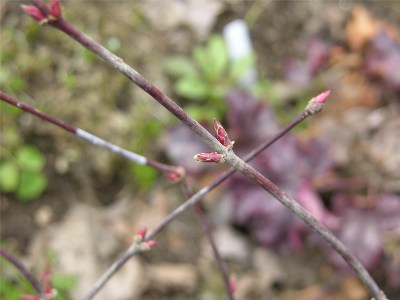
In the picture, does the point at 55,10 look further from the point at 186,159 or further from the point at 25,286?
the point at 186,159

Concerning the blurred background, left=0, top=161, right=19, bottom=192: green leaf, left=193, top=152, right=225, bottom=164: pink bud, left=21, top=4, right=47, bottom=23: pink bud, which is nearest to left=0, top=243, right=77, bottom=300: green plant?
the blurred background

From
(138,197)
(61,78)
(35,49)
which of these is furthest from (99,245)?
(35,49)

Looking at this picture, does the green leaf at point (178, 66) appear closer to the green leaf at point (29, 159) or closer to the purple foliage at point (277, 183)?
the purple foliage at point (277, 183)

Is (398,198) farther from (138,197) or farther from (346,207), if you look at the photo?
(138,197)

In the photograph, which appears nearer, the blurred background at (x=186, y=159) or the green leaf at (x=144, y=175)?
the blurred background at (x=186, y=159)

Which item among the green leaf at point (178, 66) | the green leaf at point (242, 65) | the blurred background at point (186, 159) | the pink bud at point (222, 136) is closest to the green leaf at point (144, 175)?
the blurred background at point (186, 159)
